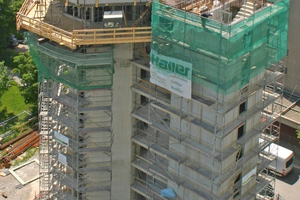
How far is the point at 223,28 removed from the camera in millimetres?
49312

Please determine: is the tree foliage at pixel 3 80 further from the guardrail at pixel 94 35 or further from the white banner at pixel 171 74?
the white banner at pixel 171 74

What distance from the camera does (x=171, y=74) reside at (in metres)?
54.6

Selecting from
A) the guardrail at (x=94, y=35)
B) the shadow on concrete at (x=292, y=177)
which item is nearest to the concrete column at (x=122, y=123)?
the guardrail at (x=94, y=35)

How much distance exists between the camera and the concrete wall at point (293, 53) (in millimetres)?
84188

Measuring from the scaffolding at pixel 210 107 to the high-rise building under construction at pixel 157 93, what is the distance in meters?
0.10

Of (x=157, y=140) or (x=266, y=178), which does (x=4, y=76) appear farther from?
(x=266, y=178)

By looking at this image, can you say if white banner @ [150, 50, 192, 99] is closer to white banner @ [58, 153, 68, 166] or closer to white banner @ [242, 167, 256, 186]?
white banner @ [242, 167, 256, 186]

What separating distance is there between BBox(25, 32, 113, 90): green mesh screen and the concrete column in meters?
1.29

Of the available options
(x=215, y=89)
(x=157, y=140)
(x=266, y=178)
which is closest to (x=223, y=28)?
(x=215, y=89)

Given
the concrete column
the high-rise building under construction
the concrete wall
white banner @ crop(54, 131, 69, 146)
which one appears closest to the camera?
the high-rise building under construction

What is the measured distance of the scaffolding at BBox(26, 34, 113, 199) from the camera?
58.9 m

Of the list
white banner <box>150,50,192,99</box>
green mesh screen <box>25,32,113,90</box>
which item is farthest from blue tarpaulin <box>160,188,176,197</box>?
green mesh screen <box>25,32,113,90</box>

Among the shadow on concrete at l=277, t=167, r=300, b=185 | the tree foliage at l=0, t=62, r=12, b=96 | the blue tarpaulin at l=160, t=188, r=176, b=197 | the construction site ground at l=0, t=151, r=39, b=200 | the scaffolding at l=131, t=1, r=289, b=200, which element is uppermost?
the scaffolding at l=131, t=1, r=289, b=200

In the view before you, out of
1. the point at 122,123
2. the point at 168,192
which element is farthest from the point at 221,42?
the point at 168,192
